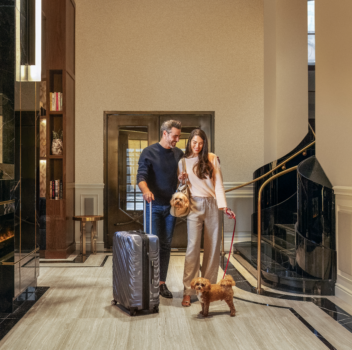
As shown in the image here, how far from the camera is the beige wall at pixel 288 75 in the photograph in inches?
227

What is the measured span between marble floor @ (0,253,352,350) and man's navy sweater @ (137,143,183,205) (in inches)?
36.0

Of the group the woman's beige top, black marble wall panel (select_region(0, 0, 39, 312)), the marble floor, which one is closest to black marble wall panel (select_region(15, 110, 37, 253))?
black marble wall panel (select_region(0, 0, 39, 312))

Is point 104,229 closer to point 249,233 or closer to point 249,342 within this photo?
point 249,233

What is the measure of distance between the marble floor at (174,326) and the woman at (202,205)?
0.96 ft

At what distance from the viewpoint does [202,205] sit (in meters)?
3.21

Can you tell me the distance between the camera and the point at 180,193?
312 cm

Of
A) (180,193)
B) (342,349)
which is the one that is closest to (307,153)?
(180,193)

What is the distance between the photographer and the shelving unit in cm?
538

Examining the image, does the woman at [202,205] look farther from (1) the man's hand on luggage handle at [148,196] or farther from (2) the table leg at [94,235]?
(2) the table leg at [94,235]

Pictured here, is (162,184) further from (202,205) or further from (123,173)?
(123,173)

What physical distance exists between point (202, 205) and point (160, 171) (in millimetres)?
518

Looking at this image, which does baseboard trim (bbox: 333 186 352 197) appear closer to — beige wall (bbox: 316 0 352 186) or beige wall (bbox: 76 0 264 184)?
beige wall (bbox: 316 0 352 186)

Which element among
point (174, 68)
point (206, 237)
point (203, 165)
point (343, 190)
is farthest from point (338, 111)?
point (174, 68)

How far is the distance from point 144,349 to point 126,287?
27.4 inches
